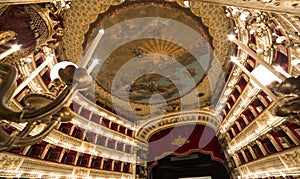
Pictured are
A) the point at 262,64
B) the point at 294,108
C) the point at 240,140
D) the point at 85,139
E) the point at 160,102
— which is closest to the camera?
the point at 294,108

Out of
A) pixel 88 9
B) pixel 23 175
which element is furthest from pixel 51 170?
pixel 88 9

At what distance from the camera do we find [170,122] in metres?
14.7

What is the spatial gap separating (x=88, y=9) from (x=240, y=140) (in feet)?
31.3

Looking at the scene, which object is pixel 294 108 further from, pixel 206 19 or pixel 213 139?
pixel 213 139

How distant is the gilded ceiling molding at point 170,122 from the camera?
1355 centimetres

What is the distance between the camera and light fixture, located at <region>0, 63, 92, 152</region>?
1.51m

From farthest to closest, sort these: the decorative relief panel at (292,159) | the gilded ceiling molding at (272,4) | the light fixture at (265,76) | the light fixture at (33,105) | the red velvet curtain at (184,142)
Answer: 1. the red velvet curtain at (184,142)
2. the decorative relief panel at (292,159)
3. the gilded ceiling molding at (272,4)
4. the light fixture at (265,76)
5. the light fixture at (33,105)

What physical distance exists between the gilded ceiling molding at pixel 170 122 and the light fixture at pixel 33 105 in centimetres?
1258

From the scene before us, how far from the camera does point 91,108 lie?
34.3ft

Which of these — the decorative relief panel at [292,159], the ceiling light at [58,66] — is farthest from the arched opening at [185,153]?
the ceiling light at [58,66]

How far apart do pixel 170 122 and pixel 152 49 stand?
26.6 ft

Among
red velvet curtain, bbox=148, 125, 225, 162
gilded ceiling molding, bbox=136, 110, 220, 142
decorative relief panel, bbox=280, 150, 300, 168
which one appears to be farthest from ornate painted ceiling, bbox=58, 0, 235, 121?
decorative relief panel, bbox=280, 150, 300, 168

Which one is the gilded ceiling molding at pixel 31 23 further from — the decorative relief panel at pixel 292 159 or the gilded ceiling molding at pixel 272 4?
the decorative relief panel at pixel 292 159

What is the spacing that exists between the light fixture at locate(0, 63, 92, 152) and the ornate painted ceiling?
573 cm
